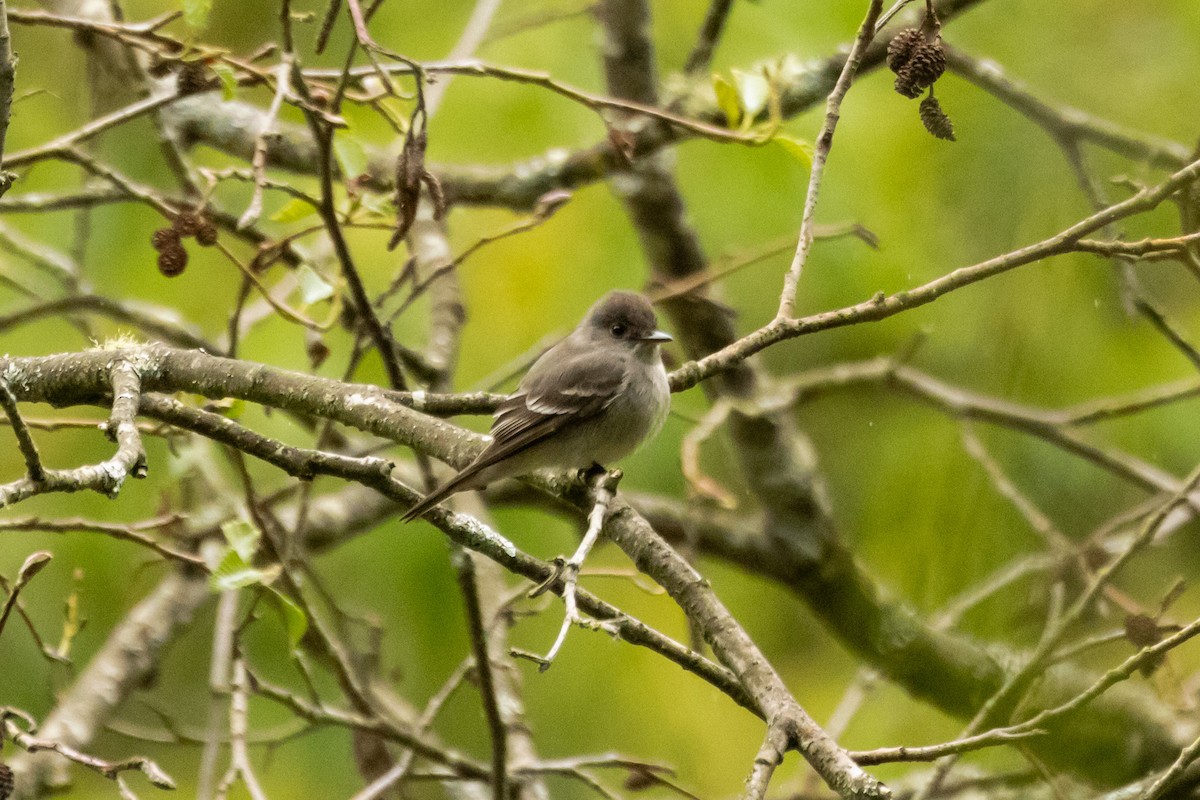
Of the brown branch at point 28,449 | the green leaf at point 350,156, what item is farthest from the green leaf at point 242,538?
the green leaf at point 350,156

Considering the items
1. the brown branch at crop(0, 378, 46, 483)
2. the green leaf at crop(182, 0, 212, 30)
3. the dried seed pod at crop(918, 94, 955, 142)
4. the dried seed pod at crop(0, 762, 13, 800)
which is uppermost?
the green leaf at crop(182, 0, 212, 30)

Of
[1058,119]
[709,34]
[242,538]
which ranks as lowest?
[242,538]

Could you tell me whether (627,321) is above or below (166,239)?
above

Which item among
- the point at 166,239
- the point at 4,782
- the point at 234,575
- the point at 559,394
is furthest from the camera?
the point at 559,394

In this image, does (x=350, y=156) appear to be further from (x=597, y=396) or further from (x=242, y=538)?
(x=597, y=396)

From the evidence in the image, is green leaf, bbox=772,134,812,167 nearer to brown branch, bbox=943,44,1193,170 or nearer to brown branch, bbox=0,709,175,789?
brown branch, bbox=943,44,1193,170

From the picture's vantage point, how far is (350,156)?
316cm

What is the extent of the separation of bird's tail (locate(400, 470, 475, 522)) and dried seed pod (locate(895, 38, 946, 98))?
138 cm

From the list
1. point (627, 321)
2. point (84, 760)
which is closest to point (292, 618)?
point (84, 760)

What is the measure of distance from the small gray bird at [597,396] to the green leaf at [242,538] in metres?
0.94

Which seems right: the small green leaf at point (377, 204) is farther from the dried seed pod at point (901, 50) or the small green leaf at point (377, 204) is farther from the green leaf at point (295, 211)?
the dried seed pod at point (901, 50)

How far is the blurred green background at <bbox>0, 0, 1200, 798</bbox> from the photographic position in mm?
4949

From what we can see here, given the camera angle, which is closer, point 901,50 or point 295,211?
point 901,50

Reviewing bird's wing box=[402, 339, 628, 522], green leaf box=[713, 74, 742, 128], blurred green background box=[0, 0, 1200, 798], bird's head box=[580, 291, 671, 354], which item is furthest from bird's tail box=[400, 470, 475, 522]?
blurred green background box=[0, 0, 1200, 798]
